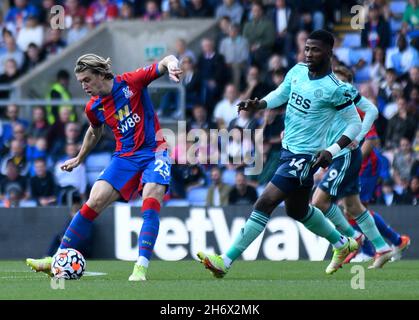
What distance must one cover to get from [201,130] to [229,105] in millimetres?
1058

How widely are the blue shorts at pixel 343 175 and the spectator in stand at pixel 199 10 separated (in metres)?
8.63

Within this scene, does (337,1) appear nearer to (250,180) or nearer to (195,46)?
(195,46)

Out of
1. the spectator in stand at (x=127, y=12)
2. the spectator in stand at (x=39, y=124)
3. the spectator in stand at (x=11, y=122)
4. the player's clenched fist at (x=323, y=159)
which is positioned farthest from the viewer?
the spectator in stand at (x=127, y=12)

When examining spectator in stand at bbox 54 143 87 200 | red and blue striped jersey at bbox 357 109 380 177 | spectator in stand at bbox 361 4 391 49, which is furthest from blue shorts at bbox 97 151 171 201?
spectator in stand at bbox 361 4 391 49

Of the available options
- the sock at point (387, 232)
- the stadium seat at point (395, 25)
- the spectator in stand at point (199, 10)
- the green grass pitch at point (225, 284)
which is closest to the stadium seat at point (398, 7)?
the stadium seat at point (395, 25)

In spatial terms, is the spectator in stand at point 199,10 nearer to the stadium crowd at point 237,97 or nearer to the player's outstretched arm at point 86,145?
the stadium crowd at point 237,97

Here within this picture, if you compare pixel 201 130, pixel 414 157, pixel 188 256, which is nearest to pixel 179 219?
pixel 188 256

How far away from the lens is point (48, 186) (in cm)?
1848

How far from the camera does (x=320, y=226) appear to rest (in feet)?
39.6

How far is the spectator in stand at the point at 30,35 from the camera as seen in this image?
2261cm

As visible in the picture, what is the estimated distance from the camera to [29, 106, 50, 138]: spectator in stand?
19469 mm

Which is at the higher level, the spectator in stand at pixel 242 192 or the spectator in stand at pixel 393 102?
the spectator in stand at pixel 393 102

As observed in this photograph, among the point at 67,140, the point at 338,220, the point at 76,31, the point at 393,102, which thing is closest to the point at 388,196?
the point at 393,102

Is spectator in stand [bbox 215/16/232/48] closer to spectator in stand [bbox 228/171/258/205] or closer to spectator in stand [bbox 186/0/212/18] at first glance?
spectator in stand [bbox 186/0/212/18]
